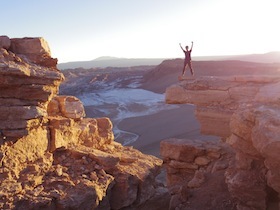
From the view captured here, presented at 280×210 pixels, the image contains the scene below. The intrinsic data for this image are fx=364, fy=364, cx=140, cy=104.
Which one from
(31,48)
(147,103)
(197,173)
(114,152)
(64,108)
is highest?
(31,48)

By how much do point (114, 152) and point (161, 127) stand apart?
16.4m

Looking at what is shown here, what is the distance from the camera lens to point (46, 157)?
20.8ft

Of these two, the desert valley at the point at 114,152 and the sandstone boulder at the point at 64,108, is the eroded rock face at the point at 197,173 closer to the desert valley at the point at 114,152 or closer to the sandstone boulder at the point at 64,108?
the desert valley at the point at 114,152

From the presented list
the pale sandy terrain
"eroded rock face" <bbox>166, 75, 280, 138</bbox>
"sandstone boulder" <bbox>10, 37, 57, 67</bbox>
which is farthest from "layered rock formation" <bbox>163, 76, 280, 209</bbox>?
the pale sandy terrain

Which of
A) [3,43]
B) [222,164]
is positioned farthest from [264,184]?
[3,43]

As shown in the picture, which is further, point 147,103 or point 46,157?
point 147,103

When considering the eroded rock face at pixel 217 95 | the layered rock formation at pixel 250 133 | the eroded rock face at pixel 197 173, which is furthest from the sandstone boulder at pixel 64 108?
the eroded rock face at pixel 217 95

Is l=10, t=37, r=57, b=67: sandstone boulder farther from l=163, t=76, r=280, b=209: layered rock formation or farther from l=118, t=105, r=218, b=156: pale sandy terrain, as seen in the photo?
l=118, t=105, r=218, b=156: pale sandy terrain

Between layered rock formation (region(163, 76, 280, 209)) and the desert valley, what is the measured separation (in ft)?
0.06

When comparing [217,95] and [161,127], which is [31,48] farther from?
[161,127]

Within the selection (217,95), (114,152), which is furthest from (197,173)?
(114,152)

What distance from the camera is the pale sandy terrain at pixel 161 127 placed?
20688mm

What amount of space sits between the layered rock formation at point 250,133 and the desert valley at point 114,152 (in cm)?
2

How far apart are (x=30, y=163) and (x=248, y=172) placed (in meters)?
4.07
